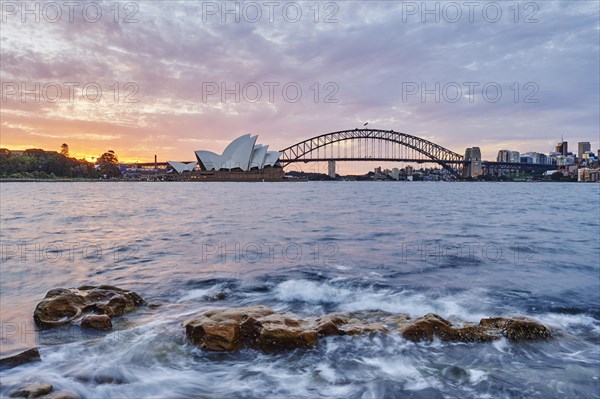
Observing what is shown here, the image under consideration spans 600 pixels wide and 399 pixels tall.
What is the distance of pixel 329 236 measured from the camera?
13.6 metres

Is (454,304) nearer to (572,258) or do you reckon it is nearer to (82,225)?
(572,258)

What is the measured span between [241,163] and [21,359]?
3374 inches

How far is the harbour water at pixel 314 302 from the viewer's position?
3.79 meters

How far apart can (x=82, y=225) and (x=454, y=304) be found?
15445 mm

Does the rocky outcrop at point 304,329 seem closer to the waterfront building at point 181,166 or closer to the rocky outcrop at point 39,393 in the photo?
the rocky outcrop at point 39,393

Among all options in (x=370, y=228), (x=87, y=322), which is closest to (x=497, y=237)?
(x=370, y=228)

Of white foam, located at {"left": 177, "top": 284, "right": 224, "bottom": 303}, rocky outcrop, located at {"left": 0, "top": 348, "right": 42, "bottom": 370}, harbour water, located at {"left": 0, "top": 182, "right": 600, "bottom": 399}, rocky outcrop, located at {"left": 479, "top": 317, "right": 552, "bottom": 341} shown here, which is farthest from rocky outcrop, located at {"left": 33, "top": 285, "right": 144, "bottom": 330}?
rocky outcrop, located at {"left": 479, "top": 317, "right": 552, "bottom": 341}

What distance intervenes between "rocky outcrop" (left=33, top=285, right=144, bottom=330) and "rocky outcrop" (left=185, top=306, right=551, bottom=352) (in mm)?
1355

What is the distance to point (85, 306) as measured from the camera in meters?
5.35

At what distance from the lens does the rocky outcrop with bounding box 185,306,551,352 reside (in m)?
4.43

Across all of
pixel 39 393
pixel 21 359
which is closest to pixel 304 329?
pixel 39 393

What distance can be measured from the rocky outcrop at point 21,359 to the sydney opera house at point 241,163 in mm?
79324

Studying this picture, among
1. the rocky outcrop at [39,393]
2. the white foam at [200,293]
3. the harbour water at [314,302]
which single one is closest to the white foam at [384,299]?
the harbour water at [314,302]

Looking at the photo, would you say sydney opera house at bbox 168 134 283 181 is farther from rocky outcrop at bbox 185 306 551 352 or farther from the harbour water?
rocky outcrop at bbox 185 306 551 352
